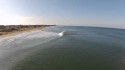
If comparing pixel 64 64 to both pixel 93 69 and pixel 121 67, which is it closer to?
pixel 93 69

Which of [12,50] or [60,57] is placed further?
[12,50]

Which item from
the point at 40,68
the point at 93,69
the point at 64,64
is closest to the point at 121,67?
the point at 93,69

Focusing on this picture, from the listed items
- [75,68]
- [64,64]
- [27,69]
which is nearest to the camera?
[27,69]

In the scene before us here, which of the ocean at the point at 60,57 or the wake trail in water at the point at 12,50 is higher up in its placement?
the wake trail in water at the point at 12,50

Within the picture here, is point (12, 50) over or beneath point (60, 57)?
over

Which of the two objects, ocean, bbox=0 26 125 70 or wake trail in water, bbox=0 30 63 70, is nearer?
ocean, bbox=0 26 125 70

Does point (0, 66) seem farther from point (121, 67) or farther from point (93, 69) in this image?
point (121, 67)

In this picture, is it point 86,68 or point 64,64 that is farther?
point 64,64

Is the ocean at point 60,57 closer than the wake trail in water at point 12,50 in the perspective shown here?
Yes

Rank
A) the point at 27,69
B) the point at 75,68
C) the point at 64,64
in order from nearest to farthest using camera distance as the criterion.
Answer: the point at 27,69 → the point at 75,68 → the point at 64,64

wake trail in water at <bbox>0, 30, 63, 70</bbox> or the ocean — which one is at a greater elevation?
wake trail in water at <bbox>0, 30, 63, 70</bbox>
